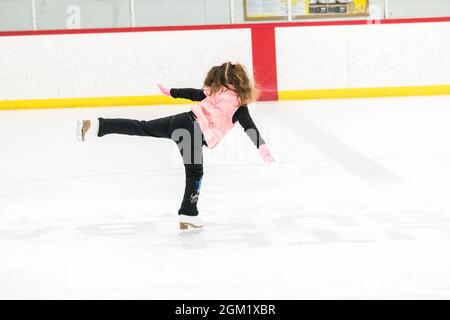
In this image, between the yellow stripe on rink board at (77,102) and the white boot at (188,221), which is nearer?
the white boot at (188,221)

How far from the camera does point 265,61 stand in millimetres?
12273

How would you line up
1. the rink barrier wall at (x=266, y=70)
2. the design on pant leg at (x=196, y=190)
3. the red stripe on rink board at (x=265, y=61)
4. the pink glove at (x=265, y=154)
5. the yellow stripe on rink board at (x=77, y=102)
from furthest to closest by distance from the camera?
1. the red stripe on rink board at (x=265, y=61)
2. the rink barrier wall at (x=266, y=70)
3. the yellow stripe on rink board at (x=77, y=102)
4. the design on pant leg at (x=196, y=190)
5. the pink glove at (x=265, y=154)

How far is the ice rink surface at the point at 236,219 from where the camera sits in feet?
10.5

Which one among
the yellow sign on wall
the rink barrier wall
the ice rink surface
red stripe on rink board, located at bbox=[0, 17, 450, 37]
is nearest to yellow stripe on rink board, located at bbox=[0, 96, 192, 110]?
the rink barrier wall

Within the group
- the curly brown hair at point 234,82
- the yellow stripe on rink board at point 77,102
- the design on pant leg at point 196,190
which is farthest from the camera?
the yellow stripe on rink board at point 77,102

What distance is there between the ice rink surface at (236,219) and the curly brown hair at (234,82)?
1.86 feet

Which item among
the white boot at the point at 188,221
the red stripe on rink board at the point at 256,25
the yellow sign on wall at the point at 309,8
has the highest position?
the yellow sign on wall at the point at 309,8

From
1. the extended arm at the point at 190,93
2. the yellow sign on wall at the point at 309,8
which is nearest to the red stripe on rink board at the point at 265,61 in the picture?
the yellow sign on wall at the point at 309,8

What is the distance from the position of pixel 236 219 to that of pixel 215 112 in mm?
590

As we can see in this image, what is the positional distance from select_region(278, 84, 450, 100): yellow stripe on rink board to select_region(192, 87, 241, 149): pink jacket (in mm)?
8111

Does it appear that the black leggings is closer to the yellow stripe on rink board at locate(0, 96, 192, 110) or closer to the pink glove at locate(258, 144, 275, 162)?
the pink glove at locate(258, 144, 275, 162)

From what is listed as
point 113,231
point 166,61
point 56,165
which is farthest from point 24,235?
point 166,61

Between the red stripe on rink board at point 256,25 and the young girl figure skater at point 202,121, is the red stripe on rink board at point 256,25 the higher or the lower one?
the higher one

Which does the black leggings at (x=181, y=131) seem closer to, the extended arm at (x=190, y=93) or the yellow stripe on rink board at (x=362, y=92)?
the extended arm at (x=190, y=93)
